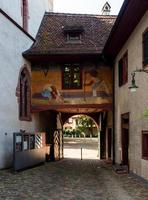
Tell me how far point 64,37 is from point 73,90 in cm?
348

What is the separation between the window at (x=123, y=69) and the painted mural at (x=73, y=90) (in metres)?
2.34

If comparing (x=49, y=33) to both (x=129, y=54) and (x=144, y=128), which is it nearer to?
(x=129, y=54)

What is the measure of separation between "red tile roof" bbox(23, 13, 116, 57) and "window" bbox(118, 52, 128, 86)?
235 cm

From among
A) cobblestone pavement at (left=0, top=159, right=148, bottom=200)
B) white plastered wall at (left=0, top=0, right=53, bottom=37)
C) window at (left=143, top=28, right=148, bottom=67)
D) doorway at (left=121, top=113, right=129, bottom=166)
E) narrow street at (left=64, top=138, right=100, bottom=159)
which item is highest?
white plastered wall at (left=0, top=0, right=53, bottom=37)

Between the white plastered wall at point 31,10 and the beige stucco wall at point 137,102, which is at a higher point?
the white plastered wall at point 31,10

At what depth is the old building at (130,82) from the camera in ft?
51.7

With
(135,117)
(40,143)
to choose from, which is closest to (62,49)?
(40,143)

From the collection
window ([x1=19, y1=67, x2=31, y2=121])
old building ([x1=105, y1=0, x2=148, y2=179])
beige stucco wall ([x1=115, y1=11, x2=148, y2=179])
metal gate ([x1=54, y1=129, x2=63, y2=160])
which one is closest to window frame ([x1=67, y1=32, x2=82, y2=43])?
old building ([x1=105, y1=0, x2=148, y2=179])

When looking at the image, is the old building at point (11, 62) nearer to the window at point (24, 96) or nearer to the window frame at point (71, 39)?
the window at point (24, 96)

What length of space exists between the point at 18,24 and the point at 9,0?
1.37 m

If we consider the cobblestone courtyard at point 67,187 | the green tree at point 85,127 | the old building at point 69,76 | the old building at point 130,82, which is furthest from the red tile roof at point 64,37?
the green tree at point 85,127

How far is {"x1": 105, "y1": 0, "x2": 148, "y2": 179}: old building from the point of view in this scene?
15.8 metres

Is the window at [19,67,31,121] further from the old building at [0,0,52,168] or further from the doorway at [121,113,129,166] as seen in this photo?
the doorway at [121,113,129,166]

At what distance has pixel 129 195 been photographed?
496 inches
